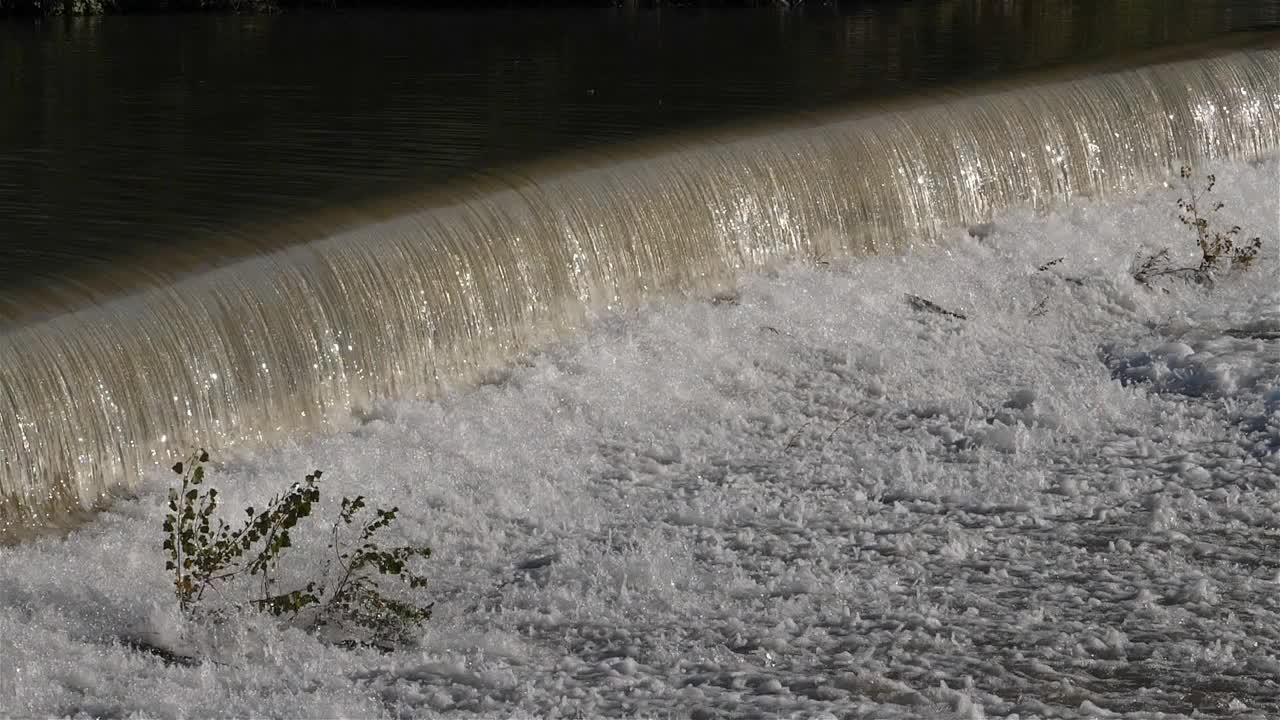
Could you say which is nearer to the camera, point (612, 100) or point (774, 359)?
point (774, 359)

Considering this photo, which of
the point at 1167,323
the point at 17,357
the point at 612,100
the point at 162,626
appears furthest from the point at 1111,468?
the point at 612,100

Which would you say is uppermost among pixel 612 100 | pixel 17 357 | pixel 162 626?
pixel 612 100

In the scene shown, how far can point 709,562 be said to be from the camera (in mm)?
5180

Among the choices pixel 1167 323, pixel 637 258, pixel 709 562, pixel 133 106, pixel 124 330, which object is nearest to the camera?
pixel 709 562

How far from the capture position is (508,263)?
6.89 m

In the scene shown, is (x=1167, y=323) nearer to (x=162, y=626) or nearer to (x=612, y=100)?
(x=612, y=100)

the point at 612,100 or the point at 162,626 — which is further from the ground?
the point at 612,100

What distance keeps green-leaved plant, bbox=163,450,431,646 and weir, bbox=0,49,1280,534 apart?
52 cm

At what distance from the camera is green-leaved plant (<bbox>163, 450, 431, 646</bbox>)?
466cm

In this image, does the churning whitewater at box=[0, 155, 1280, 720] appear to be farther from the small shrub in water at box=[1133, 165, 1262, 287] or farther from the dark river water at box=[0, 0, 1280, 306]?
the dark river water at box=[0, 0, 1280, 306]

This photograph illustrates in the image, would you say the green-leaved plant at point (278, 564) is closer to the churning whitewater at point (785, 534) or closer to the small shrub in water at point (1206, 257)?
the churning whitewater at point (785, 534)

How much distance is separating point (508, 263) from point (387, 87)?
469 centimetres

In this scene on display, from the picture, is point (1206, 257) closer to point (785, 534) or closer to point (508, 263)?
point (508, 263)

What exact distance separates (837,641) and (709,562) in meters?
0.63
